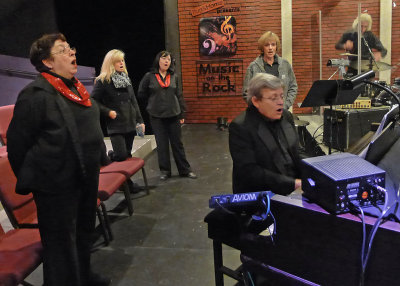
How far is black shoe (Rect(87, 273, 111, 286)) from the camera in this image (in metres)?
2.47

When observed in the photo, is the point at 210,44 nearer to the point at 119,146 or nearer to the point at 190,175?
the point at 190,175

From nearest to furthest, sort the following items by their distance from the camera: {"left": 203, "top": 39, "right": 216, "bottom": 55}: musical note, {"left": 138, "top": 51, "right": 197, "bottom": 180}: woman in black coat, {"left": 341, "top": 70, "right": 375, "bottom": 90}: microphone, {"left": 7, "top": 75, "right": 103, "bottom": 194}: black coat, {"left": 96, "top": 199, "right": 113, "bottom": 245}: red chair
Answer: {"left": 341, "top": 70, "right": 375, "bottom": 90}: microphone → {"left": 7, "top": 75, "right": 103, "bottom": 194}: black coat → {"left": 96, "top": 199, "right": 113, "bottom": 245}: red chair → {"left": 138, "top": 51, "right": 197, "bottom": 180}: woman in black coat → {"left": 203, "top": 39, "right": 216, "bottom": 55}: musical note

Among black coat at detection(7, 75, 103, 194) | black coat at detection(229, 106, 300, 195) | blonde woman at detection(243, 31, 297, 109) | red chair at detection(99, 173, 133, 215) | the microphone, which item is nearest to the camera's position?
the microphone

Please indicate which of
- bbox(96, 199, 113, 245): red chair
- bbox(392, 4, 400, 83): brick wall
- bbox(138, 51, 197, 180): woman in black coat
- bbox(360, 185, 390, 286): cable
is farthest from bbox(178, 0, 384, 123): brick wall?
bbox(360, 185, 390, 286): cable

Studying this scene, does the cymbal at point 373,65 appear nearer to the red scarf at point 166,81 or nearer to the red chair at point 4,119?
the red scarf at point 166,81

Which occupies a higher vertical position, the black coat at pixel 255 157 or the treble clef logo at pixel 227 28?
the treble clef logo at pixel 227 28

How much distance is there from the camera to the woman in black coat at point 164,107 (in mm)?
4520

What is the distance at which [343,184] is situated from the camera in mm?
1102

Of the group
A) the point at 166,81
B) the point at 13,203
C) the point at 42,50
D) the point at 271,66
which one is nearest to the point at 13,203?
the point at 13,203

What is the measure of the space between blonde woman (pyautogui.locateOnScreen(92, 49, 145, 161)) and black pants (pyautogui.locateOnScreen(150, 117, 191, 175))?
60 cm

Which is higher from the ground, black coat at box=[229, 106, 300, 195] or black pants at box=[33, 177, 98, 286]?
black coat at box=[229, 106, 300, 195]

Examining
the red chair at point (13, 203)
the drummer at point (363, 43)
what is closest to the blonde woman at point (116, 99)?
the red chair at point (13, 203)

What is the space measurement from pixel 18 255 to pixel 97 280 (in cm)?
65

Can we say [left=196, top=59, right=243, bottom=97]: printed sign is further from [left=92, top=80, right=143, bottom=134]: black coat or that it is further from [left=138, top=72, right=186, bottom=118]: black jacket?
[left=92, top=80, right=143, bottom=134]: black coat
